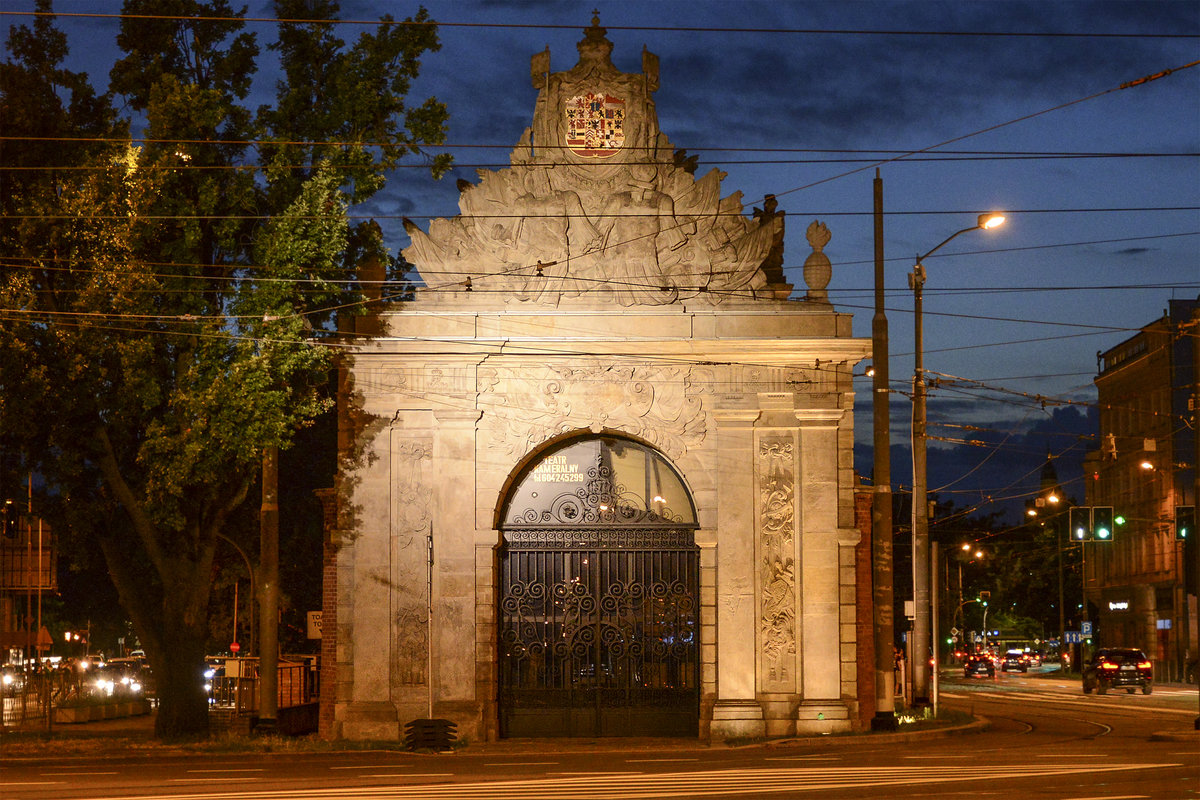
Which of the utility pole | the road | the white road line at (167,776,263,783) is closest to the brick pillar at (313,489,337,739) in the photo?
the utility pole

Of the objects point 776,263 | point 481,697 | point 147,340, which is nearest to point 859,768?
point 481,697

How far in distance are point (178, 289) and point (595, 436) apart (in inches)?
317

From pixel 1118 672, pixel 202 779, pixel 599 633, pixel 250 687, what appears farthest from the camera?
pixel 1118 672

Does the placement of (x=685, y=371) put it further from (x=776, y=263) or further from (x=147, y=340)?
(x=147, y=340)

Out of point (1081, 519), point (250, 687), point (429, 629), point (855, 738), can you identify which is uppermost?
point (1081, 519)

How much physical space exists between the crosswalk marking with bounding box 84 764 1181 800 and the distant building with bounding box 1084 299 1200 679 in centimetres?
4129

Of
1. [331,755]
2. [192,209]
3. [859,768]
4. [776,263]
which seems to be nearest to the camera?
[859,768]

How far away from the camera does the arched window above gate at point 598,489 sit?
26.7 m

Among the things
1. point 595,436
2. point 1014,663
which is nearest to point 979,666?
point 1014,663

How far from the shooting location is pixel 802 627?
26.0 m

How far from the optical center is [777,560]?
26219 millimetres

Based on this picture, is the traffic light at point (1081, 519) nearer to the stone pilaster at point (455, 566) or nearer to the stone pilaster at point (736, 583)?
the stone pilaster at point (736, 583)

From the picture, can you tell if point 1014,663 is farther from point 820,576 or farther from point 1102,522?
point 820,576

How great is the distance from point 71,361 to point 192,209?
361 cm
